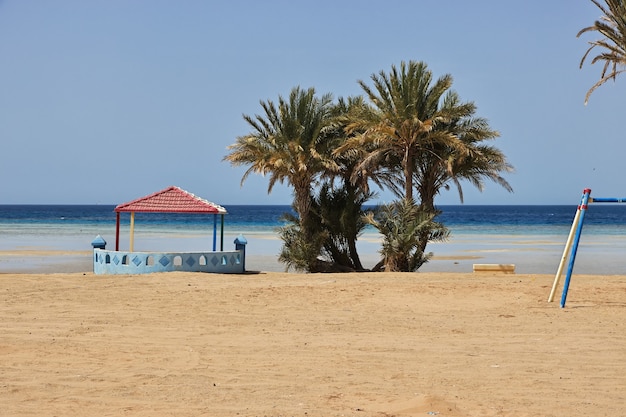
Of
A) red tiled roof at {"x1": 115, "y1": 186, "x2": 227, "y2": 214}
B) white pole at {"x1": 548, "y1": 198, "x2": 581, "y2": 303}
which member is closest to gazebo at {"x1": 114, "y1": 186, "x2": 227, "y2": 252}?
red tiled roof at {"x1": 115, "y1": 186, "x2": 227, "y2": 214}

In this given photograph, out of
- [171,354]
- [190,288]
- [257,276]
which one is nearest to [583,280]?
[257,276]

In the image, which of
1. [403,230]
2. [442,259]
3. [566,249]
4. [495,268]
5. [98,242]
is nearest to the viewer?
[566,249]

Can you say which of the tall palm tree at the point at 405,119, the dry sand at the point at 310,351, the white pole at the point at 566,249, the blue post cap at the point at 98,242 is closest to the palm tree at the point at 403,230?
the tall palm tree at the point at 405,119

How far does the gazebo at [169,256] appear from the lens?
67.1ft

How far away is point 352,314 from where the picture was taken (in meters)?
13.1

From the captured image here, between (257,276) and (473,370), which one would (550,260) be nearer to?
(257,276)

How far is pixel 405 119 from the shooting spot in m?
22.7

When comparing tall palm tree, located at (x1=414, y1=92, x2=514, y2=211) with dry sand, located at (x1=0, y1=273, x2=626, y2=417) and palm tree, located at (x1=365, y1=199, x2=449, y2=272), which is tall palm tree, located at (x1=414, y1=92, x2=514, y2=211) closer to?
palm tree, located at (x1=365, y1=199, x2=449, y2=272)

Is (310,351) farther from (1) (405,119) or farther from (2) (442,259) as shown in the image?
(2) (442,259)

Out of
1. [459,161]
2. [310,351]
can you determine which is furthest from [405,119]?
[310,351]

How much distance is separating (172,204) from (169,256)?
2727 millimetres

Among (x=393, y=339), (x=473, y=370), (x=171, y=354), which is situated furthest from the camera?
(x=393, y=339)

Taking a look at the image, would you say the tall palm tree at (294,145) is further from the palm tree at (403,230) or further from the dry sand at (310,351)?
the dry sand at (310,351)

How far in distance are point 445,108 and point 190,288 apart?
10572mm
